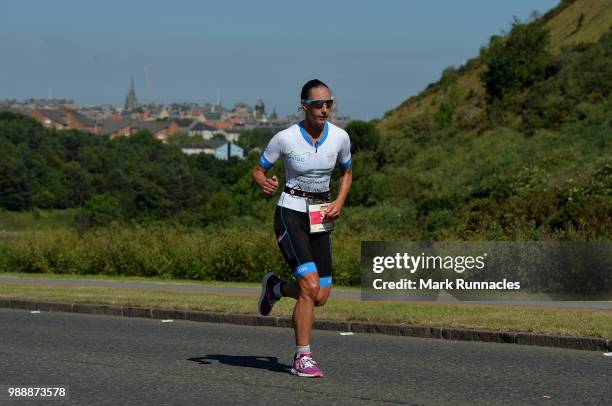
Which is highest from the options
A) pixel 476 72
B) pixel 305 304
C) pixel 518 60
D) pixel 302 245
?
pixel 476 72

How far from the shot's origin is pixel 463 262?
65.6 ft

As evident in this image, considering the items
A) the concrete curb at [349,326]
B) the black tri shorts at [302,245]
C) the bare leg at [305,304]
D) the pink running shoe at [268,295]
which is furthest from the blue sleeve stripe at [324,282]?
the concrete curb at [349,326]

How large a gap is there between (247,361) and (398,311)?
3759 mm

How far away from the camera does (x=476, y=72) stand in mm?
84562

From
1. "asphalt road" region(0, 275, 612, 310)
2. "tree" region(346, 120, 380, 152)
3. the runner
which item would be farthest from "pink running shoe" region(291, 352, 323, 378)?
"tree" region(346, 120, 380, 152)

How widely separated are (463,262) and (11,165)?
502ft

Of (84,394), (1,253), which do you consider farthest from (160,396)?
(1,253)

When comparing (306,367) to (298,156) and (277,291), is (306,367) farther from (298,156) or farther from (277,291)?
(298,156)

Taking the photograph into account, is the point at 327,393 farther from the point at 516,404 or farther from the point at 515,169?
the point at 515,169

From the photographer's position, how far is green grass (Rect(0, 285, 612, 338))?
1188cm

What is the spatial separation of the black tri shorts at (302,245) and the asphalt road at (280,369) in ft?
2.94

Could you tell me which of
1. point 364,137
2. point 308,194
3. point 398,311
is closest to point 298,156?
point 308,194

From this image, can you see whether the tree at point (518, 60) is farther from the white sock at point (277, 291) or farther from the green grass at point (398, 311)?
the white sock at point (277, 291)

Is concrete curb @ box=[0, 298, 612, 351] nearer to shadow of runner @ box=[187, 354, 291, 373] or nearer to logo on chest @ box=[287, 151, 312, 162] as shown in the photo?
shadow of runner @ box=[187, 354, 291, 373]
